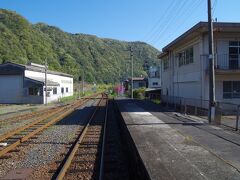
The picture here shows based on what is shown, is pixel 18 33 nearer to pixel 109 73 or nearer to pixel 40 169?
pixel 109 73

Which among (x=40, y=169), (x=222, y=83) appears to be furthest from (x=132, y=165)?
(x=222, y=83)

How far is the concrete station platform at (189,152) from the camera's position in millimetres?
7387

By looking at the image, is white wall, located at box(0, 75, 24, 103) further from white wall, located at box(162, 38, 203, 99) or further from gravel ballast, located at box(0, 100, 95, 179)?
gravel ballast, located at box(0, 100, 95, 179)

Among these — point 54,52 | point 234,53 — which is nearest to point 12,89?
point 234,53

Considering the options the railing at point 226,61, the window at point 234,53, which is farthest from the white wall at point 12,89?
the window at point 234,53

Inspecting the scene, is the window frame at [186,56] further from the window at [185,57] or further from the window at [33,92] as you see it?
the window at [33,92]

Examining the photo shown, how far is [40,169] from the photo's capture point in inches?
369

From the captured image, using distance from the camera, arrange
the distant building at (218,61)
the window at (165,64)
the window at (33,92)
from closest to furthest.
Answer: the distant building at (218,61) → the window at (165,64) → the window at (33,92)

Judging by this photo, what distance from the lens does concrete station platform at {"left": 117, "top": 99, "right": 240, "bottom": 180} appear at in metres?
7.39

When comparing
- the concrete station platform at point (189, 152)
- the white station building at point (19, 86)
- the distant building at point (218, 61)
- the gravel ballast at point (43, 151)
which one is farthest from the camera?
the white station building at point (19, 86)

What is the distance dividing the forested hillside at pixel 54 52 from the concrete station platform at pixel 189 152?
75.8 metres

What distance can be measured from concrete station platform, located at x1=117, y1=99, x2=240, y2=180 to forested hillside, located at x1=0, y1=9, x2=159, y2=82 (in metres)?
75.8

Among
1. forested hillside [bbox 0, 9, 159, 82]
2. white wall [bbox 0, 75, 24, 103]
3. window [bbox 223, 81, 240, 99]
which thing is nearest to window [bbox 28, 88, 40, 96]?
white wall [bbox 0, 75, 24, 103]

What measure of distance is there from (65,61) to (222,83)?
375 feet
